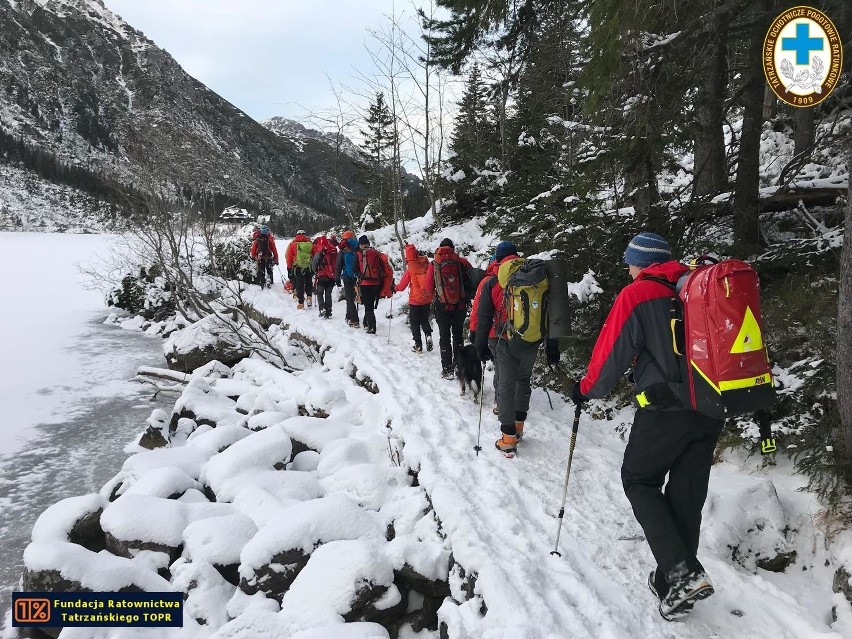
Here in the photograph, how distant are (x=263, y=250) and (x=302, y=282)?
339cm

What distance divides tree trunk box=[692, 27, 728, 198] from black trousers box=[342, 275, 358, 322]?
706 centimetres

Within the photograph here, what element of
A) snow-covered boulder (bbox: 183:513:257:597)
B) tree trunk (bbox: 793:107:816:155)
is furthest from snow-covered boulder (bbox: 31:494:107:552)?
tree trunk (bbox: 793:107:816:155)

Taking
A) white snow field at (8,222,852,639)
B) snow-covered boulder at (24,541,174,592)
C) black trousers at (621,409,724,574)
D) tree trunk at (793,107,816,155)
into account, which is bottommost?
snow-covered boulder at (24,541,174,592)

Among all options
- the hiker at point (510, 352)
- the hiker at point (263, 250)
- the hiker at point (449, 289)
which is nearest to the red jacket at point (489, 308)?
the hiker at point (510, 352)

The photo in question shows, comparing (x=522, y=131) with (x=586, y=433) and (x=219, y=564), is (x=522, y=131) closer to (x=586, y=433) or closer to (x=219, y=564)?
(x=586, y=433)

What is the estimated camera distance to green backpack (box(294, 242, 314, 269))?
13.5 m

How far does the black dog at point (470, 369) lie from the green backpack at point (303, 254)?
26.8 ft

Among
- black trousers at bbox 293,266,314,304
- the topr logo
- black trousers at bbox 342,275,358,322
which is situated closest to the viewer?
the topr logo

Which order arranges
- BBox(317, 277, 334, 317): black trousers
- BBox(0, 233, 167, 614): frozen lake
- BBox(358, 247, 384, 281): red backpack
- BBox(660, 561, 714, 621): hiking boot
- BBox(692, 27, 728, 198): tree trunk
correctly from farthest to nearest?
BBox(317, 277, 334, 317): black trousers → BBox(358, 247, 384, 281): red backpack → BBox(0, 233, 167, 614): frozen lake → BBox(692, 27, 728, 198): tree trunk → BBox(660, 561, 714, 621): hiking boot

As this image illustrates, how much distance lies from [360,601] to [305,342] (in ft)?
26.7

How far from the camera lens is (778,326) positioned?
4.61 meters

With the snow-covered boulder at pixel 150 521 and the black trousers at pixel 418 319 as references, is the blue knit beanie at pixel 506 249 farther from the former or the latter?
the snow-covered boulder at pixel 150 521

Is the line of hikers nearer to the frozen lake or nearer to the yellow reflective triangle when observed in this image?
the yellow reflective triangle

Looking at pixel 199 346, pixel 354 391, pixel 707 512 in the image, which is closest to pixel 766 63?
pixel 707 512
